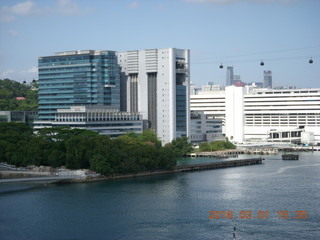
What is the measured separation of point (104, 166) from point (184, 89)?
29.7 meters

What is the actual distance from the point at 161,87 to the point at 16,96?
52276 mm

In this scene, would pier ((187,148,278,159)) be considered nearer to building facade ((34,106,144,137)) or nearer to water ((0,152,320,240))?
building facade ((34,106,144,137))

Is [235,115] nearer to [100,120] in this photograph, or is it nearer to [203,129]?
[203,129]

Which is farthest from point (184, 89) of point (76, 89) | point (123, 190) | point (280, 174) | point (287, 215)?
point (287, 215)

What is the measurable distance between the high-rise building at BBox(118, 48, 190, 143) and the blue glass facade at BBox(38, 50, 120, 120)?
7.57ft

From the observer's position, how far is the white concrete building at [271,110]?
93125 millimetres

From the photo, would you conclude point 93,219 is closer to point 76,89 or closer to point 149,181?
point 149,181

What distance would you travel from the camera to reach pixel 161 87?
7556 centimetres

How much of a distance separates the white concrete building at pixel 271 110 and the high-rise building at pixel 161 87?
16853 mm

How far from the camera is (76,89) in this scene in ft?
253

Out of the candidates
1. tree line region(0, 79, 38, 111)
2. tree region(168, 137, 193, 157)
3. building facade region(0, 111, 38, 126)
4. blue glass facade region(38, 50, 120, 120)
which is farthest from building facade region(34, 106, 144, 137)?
tree line region(0, 79, 38, 111)

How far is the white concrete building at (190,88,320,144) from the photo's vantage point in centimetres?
9312

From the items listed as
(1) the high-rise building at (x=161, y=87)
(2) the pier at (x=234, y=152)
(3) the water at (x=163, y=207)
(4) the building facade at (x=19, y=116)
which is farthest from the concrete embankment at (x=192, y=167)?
(4) the building facade at (x=19, y=116)

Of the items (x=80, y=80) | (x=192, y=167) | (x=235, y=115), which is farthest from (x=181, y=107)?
(x=192, y=167)
